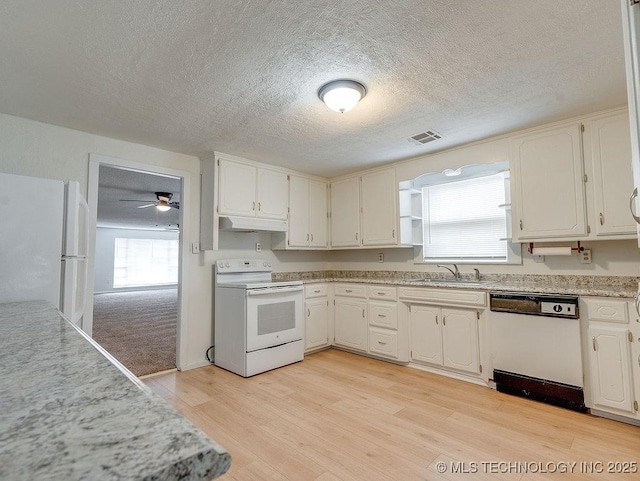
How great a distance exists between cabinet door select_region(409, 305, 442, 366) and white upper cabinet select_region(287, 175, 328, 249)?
5.24ft

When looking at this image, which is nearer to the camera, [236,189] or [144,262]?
[236,189]

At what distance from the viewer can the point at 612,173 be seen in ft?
8.01

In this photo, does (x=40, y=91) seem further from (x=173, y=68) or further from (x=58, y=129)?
(x=173, y=68)

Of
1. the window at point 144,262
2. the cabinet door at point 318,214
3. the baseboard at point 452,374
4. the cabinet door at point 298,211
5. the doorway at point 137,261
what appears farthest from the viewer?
the window at point 144,262

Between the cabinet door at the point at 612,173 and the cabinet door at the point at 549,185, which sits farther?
the cabinet door at the point at 549,185

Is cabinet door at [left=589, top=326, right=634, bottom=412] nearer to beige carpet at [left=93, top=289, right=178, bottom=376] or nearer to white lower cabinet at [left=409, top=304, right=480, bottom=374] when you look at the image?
white lower cabinet at [left=409, top=304, right=480, bottom=374]

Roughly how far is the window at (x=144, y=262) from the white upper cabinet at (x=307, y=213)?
9282 millimetres

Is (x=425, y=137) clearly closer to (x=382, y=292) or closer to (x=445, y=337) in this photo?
(x=382, y=292)

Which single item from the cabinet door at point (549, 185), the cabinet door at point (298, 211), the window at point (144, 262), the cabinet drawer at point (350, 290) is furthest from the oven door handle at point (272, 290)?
the window at point (144, 262)

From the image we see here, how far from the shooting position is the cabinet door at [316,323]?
12.4 feet

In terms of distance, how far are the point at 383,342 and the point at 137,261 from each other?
1050 centimetres

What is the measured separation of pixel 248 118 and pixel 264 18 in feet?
3.60

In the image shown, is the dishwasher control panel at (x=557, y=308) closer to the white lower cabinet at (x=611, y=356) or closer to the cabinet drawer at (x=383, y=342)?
the white lower cabinet at (x=611, y=356)

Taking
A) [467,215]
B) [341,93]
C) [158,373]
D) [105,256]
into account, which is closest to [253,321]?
[158,373]
